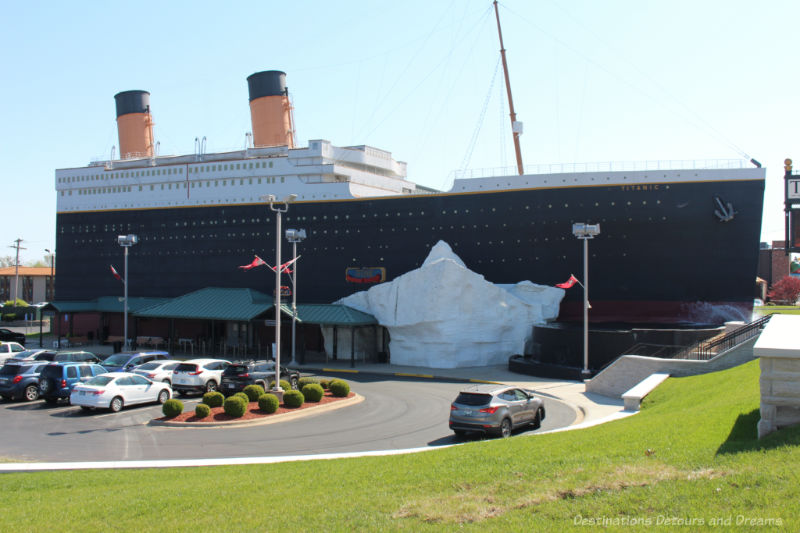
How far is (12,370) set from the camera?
Result: 71.8ft

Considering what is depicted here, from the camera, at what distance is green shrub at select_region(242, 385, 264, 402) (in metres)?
19.3

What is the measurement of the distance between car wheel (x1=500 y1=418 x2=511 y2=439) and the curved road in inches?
35.2

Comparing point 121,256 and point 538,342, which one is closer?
point 538,342

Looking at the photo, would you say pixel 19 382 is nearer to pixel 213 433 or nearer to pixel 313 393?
pixel 213 433

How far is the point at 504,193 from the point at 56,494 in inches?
1044

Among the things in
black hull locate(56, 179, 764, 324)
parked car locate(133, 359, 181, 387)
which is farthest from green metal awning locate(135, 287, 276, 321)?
parked car locate(133, 359, 181, 387)

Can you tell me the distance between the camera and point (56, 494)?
30.7 feet

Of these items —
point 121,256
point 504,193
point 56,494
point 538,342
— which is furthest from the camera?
point 121,256

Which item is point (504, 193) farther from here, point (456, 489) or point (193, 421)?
point (456, 489)

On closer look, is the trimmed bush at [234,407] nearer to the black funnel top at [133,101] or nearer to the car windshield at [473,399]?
the car windshield at [473,399]

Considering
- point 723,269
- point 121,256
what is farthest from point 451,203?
point 121,256

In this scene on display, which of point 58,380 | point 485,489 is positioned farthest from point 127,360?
point 485,489

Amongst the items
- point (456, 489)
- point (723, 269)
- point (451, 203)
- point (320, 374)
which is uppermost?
point (451, 203)

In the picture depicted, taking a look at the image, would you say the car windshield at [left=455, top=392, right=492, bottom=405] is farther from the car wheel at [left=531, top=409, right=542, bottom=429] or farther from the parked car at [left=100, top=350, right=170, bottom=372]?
the parked car at [left=100, top=350, right=170, bottom=372]
